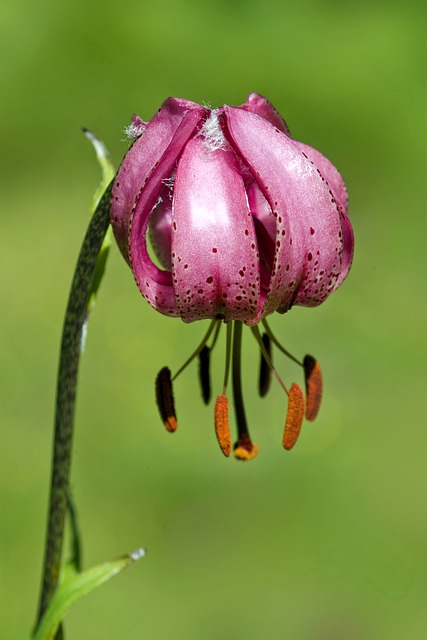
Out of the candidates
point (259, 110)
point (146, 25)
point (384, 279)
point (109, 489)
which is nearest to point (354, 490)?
point (109, 489)

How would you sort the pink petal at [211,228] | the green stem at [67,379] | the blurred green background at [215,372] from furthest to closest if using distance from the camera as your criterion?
the blurred green background at [215,372] < the green stem at [67,379] < the pink petal at [211,228]

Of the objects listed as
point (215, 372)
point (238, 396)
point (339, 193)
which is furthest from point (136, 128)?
point (215, 372)

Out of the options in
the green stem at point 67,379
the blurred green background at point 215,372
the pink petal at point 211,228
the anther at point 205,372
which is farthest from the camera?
the blurred green background at point 215,372

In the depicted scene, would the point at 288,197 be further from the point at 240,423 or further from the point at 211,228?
the point at 240,423

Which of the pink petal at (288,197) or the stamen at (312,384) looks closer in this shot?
the pink petal at (288,197)

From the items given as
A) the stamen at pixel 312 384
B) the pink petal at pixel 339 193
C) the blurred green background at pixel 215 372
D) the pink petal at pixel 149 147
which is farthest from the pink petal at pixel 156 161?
the blurred green background at pixel 215 372

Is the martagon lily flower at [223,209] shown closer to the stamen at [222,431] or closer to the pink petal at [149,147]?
the pink petal at [149,147]

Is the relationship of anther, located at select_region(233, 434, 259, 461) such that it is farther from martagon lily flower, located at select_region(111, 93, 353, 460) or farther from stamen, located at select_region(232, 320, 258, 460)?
martagon lily flower, located at select_region(111, 93, 353, 460)
